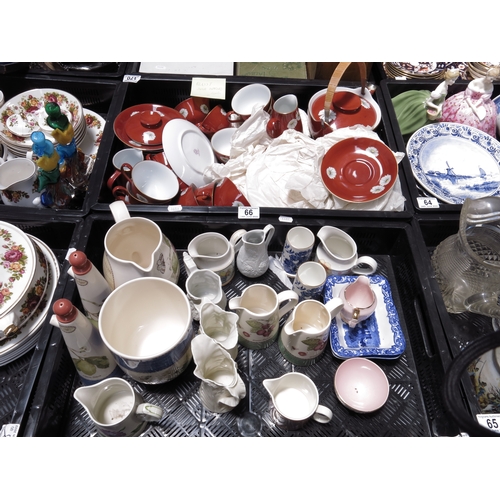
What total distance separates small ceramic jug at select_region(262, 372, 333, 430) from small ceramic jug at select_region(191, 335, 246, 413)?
0.31 feet

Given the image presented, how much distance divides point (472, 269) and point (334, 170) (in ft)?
1.73

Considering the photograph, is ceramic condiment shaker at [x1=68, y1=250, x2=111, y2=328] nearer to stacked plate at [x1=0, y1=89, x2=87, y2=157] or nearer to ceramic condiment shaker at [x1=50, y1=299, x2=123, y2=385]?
ceramic condiment shaker at [x1=50, y1=299, x2=123, y2=385]

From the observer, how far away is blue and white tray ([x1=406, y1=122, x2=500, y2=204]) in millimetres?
1357

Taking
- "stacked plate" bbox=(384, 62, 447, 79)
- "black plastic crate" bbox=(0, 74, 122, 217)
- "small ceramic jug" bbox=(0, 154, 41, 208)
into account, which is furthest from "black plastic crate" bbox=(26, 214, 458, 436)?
"stacked plate" bbox=(384, 62, 447, 79)

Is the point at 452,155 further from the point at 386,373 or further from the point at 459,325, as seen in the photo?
the point at 386,373

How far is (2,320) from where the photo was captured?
0.91 metres

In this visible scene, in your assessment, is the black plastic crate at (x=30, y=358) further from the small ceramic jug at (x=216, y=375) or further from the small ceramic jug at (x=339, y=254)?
the small ceramic jug at (x=339, y=254)

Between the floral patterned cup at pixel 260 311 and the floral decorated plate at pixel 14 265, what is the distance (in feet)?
1.74

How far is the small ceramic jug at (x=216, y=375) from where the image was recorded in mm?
825

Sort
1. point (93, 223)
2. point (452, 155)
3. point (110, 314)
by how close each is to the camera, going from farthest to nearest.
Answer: point (452, 155), point (93, 223), point (110, 314)

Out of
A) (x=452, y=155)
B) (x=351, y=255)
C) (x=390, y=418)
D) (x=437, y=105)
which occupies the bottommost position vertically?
(x=390, y=418)

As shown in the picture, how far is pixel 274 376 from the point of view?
104 cm

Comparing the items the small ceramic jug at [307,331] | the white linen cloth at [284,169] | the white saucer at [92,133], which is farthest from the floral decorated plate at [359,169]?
the white saucer at [92,133]

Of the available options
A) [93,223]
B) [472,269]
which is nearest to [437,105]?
[472,269]
